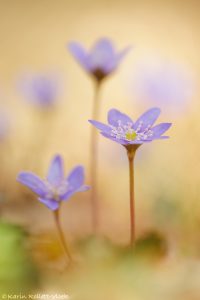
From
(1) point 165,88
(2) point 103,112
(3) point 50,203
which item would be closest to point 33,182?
(3) point 50,203

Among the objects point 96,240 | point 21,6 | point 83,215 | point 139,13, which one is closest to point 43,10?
point 21,6

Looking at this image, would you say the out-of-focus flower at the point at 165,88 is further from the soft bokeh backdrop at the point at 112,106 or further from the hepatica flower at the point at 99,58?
the hepatica flower at the point at 99,58

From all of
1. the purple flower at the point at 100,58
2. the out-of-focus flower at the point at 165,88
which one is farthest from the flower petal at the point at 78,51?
the out-of-focus flower at the point at 165,88

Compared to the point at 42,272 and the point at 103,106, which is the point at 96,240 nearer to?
the point at 42,272

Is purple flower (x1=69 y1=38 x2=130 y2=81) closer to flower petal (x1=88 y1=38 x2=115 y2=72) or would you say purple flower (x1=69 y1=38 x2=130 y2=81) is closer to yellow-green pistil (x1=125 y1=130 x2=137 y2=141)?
flower petal (x1=88 y1=38 x2=115 y2=72)

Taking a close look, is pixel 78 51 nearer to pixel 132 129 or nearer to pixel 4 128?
pixel 132 129

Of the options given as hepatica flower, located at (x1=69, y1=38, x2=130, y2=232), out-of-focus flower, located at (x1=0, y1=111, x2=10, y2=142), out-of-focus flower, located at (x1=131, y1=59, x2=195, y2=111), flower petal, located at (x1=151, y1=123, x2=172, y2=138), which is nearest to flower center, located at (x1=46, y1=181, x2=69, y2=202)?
flower petal, located at (x1=151, y1=123, x2=172, y2=138)
